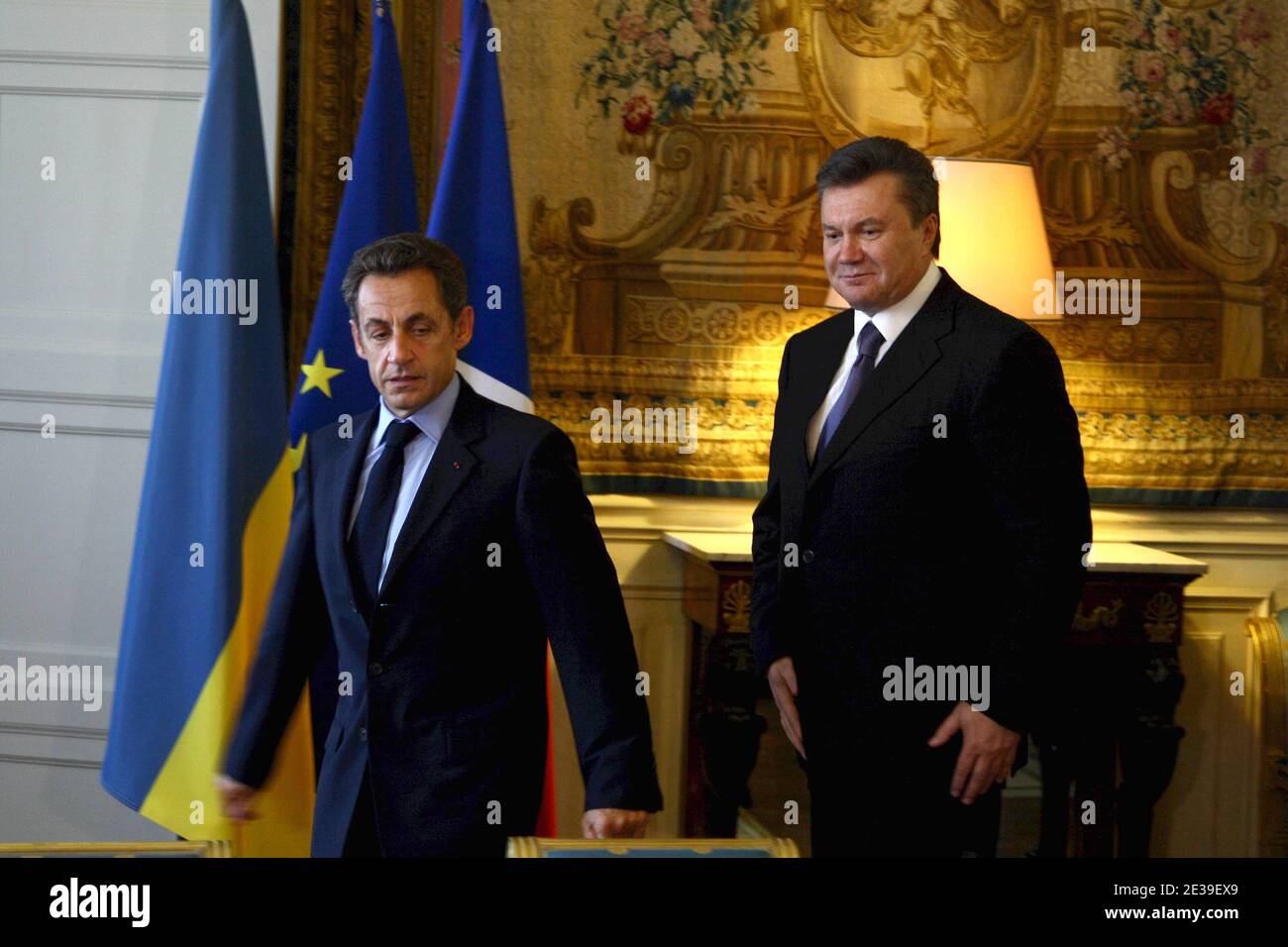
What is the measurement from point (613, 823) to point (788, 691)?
471 millimetres

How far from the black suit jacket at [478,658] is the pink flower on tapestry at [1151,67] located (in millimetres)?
2124

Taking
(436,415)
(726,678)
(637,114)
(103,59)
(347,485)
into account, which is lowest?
(726,678)

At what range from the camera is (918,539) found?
2150 millimetres

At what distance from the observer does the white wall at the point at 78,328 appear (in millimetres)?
3244

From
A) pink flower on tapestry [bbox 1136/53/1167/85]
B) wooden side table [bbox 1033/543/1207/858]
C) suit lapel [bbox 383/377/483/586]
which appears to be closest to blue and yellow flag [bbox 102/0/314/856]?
suit lapel [bbox 383/377/483/586]

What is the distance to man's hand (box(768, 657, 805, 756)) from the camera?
2285 mm

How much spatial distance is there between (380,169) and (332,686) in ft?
3.50

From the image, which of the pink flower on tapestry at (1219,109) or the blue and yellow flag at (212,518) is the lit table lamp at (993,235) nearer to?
the pink flower on tapestry at (1219,109)

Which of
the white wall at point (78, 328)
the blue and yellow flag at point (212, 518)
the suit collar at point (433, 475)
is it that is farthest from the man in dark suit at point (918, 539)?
the white wall at point (78, 328)

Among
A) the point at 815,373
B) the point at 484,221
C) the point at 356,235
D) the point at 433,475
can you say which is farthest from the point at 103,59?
the point at 815,373

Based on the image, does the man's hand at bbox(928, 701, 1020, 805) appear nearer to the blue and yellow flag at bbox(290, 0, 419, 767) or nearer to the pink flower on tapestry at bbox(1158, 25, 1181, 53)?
the blue and yellow flag at bbox(290, 0, 419, 767)

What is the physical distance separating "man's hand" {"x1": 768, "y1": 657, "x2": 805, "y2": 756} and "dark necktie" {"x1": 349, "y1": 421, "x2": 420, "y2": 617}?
691 millimetres

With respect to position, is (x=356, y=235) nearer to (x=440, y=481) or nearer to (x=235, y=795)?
(x=440, y=481)

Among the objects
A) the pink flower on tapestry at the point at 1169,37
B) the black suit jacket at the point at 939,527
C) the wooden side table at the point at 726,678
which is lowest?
the wooden side table at the point at 726,678
